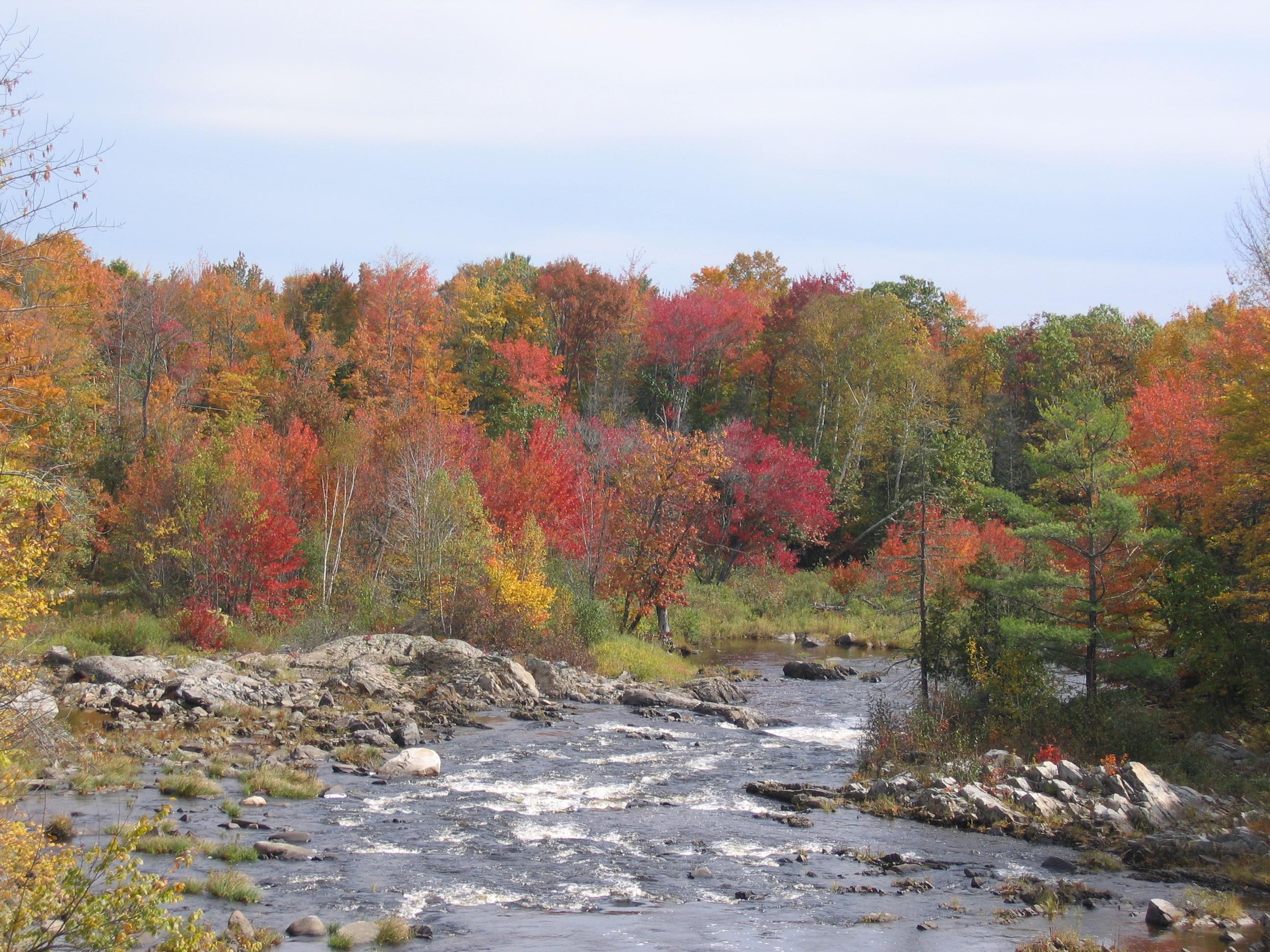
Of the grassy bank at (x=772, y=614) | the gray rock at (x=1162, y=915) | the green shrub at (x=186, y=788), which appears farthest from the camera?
the grassy bank at (x=772, y=614)

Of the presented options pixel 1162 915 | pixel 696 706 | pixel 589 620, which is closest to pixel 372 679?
pixel 589 620

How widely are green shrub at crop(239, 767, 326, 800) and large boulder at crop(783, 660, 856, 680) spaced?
2037cm

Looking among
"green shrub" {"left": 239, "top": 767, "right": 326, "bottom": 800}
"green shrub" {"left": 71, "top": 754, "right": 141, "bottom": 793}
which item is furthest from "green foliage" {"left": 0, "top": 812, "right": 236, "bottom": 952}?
"green shrub" {"left": 239, "top": 767, "right": 326, "bottom": 800}

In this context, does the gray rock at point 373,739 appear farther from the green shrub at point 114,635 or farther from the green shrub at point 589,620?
the green shrub at point 589,620

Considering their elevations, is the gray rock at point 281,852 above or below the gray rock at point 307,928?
below

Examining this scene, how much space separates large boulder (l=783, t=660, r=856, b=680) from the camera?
1432 inches

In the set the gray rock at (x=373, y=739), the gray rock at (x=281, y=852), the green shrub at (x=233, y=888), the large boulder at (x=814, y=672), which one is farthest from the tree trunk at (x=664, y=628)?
the green shrub at (x=233, y=888)

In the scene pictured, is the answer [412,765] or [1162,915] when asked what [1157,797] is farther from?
[412,765]

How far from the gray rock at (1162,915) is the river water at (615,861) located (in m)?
0.27

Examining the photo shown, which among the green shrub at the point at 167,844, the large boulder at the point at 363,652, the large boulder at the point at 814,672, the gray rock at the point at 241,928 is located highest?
the large boulder at the point at 363,652

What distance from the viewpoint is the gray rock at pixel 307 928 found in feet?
41.7

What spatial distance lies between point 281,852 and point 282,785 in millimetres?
3647

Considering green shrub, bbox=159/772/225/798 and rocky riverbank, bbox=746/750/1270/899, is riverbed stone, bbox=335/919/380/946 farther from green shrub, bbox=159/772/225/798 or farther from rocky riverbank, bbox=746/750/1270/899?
rocky riverbank, bbox=746/750/1270/899

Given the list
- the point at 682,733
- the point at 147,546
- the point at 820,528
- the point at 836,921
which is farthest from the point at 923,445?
the point at 820,528
